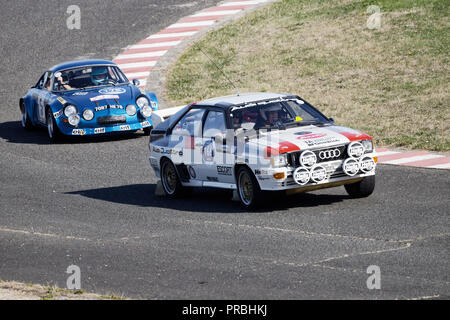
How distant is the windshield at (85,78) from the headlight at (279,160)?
27.4ft

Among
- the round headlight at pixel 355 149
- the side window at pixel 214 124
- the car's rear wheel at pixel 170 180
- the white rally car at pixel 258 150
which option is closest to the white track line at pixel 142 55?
the white rally car at pixel 258 150

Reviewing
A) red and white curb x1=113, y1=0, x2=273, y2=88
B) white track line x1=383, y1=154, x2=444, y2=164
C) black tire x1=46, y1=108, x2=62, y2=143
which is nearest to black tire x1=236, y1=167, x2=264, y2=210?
white track line x1=383, y1=154, x2=444, y2=164

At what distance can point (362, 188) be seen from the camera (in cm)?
1121

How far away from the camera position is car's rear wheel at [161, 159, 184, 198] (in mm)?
12297

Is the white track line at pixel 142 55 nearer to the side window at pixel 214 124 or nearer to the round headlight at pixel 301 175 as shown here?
the side window at pixel 214 124

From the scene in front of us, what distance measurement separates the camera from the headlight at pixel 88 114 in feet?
56.0

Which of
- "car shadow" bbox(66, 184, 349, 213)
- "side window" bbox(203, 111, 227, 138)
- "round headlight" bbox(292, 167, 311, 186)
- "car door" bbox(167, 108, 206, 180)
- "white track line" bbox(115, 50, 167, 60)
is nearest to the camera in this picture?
"round headlight" bbox(292, 167, 311, 186)

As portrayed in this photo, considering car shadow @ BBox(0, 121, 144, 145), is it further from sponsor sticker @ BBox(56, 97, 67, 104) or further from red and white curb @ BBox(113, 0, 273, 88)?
red and white curb @ BBox(113, 0, 273, 88)

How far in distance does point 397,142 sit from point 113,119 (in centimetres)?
550

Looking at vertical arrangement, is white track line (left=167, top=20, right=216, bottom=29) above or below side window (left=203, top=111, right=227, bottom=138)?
above

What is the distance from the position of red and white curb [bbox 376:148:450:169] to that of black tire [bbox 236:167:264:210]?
3.79m
